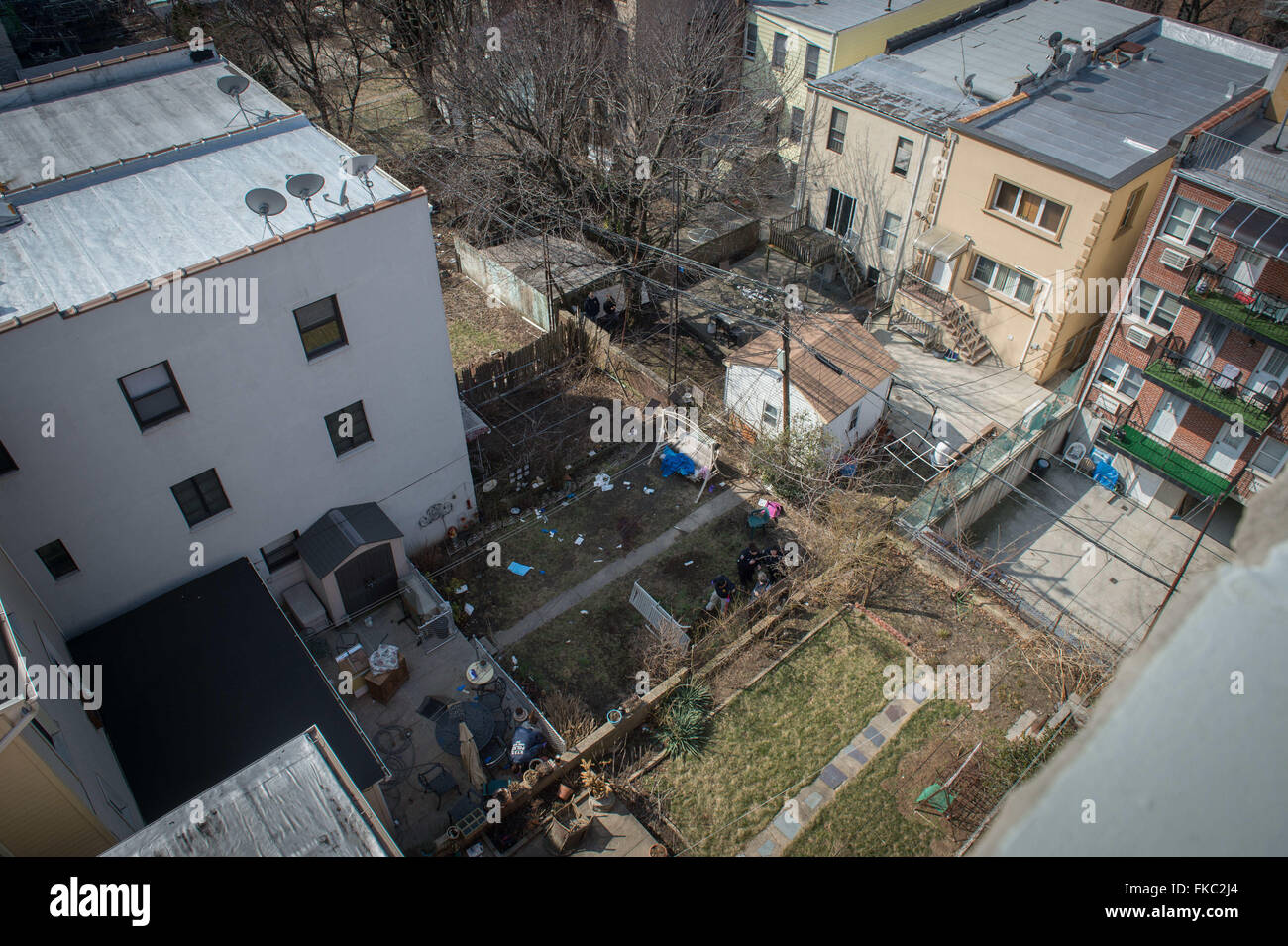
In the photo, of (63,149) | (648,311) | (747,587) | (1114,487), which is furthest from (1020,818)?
(648,311)

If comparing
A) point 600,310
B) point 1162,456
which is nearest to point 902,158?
point 600,310

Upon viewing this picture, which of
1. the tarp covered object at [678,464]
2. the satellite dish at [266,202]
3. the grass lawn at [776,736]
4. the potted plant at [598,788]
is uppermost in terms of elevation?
the satellite dish at [266,202]

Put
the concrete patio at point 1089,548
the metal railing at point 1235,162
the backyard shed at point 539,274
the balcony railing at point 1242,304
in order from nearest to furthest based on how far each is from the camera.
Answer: the metal railing at point 1235,162 < the balcony railing at point 1242,304 < the concrete patio at point 1089,548 < the backyard shed at point 539,274

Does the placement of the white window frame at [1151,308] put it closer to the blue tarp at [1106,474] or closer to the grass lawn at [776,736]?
the blue tarp at [1106,474]

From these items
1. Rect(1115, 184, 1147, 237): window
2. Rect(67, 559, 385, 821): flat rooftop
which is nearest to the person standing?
Rect(67, 559, 385, 821): flat rooftop

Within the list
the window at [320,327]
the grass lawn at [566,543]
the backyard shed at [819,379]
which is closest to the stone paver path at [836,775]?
the grass lawn at [566,543]

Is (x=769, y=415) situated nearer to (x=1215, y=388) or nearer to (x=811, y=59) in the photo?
(x=1215, y=388)

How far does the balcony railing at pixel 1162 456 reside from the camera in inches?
981

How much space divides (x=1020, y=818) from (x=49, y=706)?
569 inches

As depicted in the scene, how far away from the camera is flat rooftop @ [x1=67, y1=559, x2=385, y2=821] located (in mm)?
15516

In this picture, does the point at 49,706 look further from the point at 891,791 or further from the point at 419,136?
the point at 419,136

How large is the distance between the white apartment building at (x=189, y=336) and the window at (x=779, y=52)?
25331 mm

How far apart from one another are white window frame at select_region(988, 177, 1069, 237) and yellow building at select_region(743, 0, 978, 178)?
32.5 feet

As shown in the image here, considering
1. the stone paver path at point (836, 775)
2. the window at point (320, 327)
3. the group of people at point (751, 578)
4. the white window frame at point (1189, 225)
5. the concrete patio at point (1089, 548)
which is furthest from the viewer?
the concrete patio at point (1089, 548)
